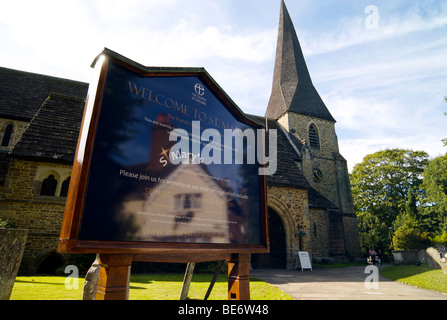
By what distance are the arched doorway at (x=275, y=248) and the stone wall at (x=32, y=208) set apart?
1039cm

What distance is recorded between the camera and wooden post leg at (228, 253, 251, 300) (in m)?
3.76

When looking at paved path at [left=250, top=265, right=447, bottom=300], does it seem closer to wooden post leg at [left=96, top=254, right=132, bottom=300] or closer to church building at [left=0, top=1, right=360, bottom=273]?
wooden post leg at [left=96, top=254, right=132, bottom=300]

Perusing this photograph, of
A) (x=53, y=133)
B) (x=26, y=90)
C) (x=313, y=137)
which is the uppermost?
(x=313, y=137)

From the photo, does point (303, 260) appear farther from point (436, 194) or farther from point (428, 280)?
point (436, 194)

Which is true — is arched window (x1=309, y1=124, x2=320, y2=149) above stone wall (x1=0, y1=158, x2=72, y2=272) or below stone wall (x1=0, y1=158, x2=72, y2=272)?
above

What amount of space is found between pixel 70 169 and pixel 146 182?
9.14m

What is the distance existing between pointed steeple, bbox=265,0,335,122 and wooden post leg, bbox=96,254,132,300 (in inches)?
994

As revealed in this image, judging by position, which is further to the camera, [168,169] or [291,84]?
[291,84]

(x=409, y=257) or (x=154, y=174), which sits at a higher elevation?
(x=154, y=174)

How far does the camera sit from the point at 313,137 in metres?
26.3

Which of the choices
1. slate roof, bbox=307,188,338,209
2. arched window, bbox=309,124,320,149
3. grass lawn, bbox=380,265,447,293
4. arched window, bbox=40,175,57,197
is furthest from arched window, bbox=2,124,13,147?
arched window, bbox=309,124,320,149

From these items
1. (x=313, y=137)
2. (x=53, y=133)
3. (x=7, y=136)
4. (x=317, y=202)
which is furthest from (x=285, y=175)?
(x=7, y=136)

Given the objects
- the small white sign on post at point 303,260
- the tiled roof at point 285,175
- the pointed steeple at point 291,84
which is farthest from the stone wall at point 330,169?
the small white sign on post at point 303,260

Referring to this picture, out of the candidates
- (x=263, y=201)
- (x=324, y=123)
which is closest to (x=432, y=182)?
(x=324, y=123)
